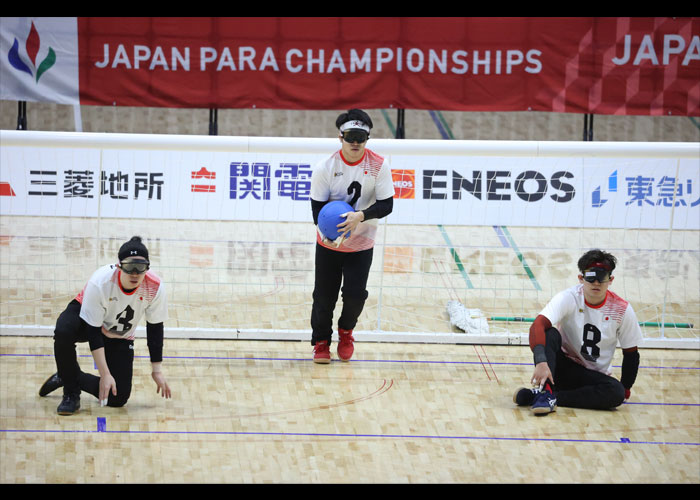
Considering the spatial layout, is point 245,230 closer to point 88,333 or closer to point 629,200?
point 629,200

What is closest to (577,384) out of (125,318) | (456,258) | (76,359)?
(125,318)

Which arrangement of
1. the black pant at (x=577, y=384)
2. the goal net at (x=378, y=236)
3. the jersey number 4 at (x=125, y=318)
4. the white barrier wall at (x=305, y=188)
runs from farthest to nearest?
the white barrier wall at (x=305, y=188)
the goal net at (x=378, y=236)
the black pant at (x=577, y=384)
the jersey number 4 at (x=125, y=318)

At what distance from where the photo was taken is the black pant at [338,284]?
588cm

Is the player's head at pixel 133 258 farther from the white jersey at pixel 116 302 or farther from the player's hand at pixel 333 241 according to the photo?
the player's hand at pixel 333 241

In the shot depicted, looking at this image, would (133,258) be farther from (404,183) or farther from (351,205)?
(404,183)

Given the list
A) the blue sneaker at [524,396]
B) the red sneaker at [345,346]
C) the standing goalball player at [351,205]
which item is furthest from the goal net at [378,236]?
the blue sneaker at [524,396]

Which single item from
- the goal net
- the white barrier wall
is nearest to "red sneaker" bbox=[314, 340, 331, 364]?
the goal net

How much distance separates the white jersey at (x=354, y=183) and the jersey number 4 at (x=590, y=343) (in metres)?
1.58

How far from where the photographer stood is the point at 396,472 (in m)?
4.41

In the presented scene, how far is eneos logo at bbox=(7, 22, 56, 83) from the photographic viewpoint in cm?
973

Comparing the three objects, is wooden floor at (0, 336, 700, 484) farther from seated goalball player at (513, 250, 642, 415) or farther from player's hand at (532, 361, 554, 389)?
player's hand at (532, 361, 554, 389)

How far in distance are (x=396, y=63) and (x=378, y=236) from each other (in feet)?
6.76

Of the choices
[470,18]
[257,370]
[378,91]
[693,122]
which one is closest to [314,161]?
[378,91]

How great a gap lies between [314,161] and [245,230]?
1241 millimetres
